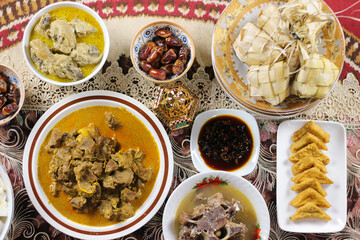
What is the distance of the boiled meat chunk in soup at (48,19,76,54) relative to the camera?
2100 millimetres

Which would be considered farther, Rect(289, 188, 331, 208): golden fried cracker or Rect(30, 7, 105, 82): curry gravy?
Rect(289, 188, 331, 208): golden fried cracker

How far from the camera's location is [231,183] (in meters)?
2.26

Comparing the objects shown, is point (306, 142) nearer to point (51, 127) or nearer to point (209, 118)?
point (209, 118)

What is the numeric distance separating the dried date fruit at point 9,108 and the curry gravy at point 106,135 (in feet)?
0.91

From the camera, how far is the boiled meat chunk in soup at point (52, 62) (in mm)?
2098

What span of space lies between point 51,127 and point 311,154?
1.84 meters

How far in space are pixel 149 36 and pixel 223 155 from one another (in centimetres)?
98

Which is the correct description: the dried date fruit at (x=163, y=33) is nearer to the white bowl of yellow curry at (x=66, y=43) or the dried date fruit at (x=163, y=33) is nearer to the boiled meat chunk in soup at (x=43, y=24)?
the white bowl of yellow curry at (x=66, y=43)

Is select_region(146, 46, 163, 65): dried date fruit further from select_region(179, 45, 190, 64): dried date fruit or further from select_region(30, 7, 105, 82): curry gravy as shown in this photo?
select_region(30, 7, 105, 82): curry gravy

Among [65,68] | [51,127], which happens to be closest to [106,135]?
[51,127]

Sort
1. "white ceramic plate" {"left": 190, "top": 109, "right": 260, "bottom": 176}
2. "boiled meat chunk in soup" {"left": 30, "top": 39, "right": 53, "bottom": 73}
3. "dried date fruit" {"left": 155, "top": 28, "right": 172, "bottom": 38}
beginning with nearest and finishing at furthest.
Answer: "boiled meat chunk in soup" {"left": 30, "top": 39, "right": 53, "bottom": 73} → "dried date fruit" {"left": 155, "top": 28, "right": 172, "bottom": 38} → "white ceramic plate" {"left": 190, "top": 109, "right": 260, "bottom": 176}

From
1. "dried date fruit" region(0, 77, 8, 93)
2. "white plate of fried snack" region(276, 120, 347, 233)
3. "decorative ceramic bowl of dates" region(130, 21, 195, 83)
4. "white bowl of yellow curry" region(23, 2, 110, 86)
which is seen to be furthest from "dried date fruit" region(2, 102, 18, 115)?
"white plate of fried snack" region(276, 120, 347, 233)

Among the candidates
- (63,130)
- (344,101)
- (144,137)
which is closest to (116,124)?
(144,137)

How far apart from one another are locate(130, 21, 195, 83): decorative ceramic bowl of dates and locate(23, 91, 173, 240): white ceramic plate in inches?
10.6
